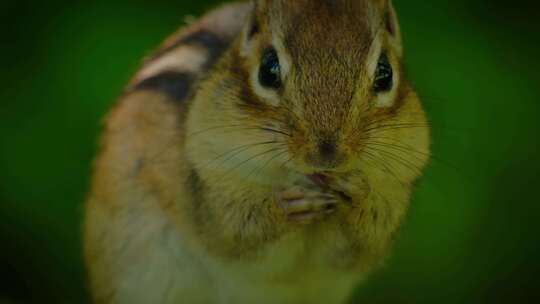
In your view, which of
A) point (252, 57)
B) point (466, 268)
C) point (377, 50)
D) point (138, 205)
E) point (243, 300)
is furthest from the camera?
point (466, 268)

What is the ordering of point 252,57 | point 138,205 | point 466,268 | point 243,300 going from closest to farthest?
point 252,57 < point 243,300 < point 138,205 < point 466,268

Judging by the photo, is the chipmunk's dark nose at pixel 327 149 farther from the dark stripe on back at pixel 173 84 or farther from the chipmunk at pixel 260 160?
the dark stripe on back at pixel 173 84

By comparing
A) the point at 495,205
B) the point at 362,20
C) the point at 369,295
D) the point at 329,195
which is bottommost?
the point at 369,295

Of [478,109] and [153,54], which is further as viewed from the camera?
[478,109]

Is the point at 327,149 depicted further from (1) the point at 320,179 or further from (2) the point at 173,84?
(2) the point at 173,84

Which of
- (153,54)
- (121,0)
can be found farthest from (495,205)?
Result: (121,0)

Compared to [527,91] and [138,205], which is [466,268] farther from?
[138,205]
